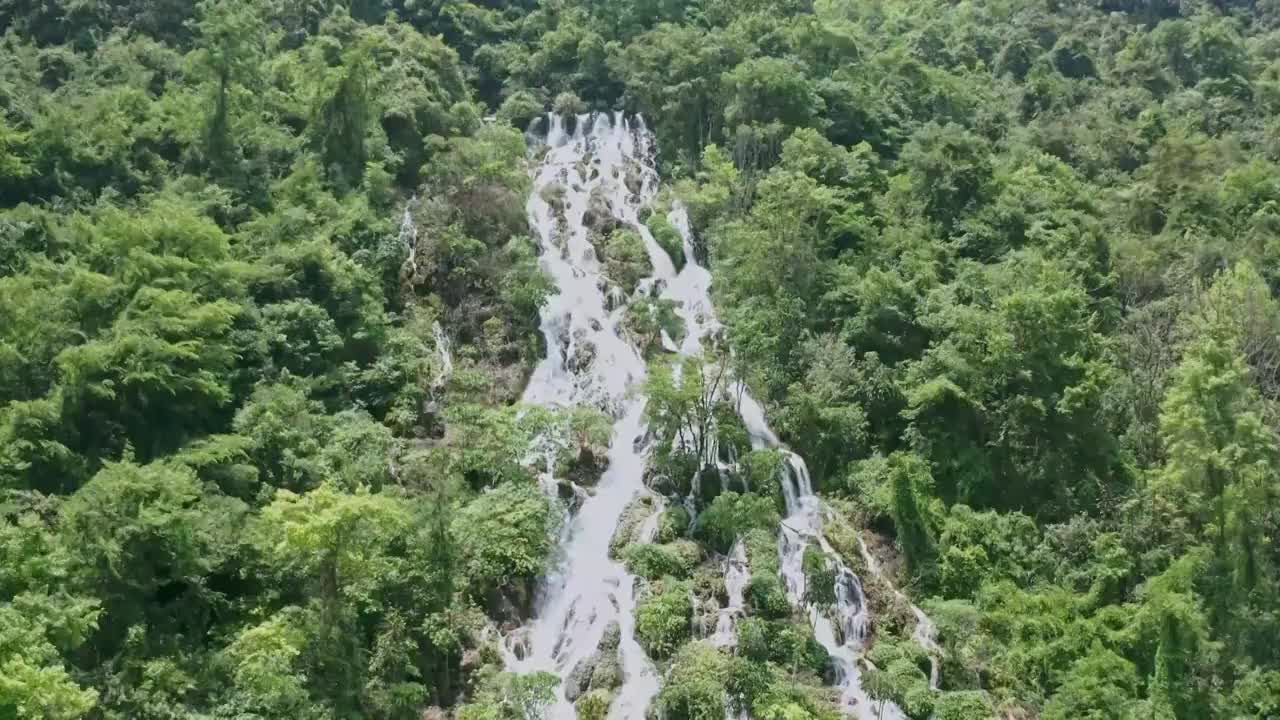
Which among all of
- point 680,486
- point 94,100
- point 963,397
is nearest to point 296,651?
point 680,486

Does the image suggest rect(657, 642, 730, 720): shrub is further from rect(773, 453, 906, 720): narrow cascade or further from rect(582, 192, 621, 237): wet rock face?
rect(582, 192, 621, 237): wet rock face

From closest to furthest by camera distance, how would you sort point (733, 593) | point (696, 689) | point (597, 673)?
point (696, 689) → point (597, 673) → point (733, 593)

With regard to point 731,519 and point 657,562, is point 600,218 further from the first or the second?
point 657,562

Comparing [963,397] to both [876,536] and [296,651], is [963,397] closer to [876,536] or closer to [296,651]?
[876,536]

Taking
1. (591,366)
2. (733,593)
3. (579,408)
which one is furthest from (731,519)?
(591,366)

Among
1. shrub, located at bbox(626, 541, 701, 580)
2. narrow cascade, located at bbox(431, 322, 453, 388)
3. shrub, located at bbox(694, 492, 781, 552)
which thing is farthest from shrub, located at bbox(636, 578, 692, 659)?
narrow cascade, located at bbox(431, 322, 453, 388)
